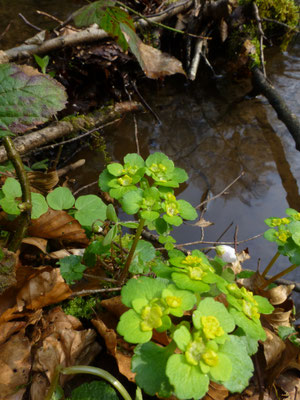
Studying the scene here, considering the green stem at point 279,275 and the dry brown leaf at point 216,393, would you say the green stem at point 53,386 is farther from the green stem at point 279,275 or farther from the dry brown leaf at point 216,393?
the green stem at point 279,275

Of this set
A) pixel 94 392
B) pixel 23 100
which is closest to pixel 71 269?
pixel 94 392

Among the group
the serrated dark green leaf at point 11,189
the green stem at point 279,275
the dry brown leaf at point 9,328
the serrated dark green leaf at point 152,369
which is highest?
the serrated dark green leaf at point 11,189

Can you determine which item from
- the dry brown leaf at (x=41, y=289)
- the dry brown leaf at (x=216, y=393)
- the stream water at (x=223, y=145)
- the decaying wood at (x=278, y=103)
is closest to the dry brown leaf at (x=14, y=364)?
the dry brown leaf at (x=41, y=289)

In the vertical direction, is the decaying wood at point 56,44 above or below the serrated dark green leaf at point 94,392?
above

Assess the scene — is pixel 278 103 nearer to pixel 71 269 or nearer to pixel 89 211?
pixel 89 211

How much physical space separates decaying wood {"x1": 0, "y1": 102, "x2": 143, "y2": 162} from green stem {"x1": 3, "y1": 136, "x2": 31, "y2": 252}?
2.64 feet

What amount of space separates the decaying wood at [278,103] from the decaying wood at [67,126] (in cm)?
136

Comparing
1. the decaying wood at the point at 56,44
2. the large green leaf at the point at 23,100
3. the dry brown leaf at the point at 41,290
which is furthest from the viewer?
the decaying wood at the point at 56,44

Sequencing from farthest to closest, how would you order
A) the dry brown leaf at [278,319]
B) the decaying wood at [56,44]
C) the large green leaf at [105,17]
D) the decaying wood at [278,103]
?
1. the decaying wood at [278,103]
2. the decaying wood at [56,44]
3. the dry brown leaf at [278,319]
4. the large green leaf at [105,17]

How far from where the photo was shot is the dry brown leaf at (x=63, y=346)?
1076 millimetres

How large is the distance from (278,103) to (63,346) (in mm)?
2987

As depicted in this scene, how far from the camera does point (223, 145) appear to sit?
9.56 ft

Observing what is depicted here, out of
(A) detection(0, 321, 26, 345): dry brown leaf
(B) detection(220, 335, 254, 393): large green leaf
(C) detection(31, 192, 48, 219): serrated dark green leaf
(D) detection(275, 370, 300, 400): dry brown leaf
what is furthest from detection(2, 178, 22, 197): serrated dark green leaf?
(D) detection(275, 370, 300, 400): dry brown leaf

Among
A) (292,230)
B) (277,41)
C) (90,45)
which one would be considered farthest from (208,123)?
(277,41)
